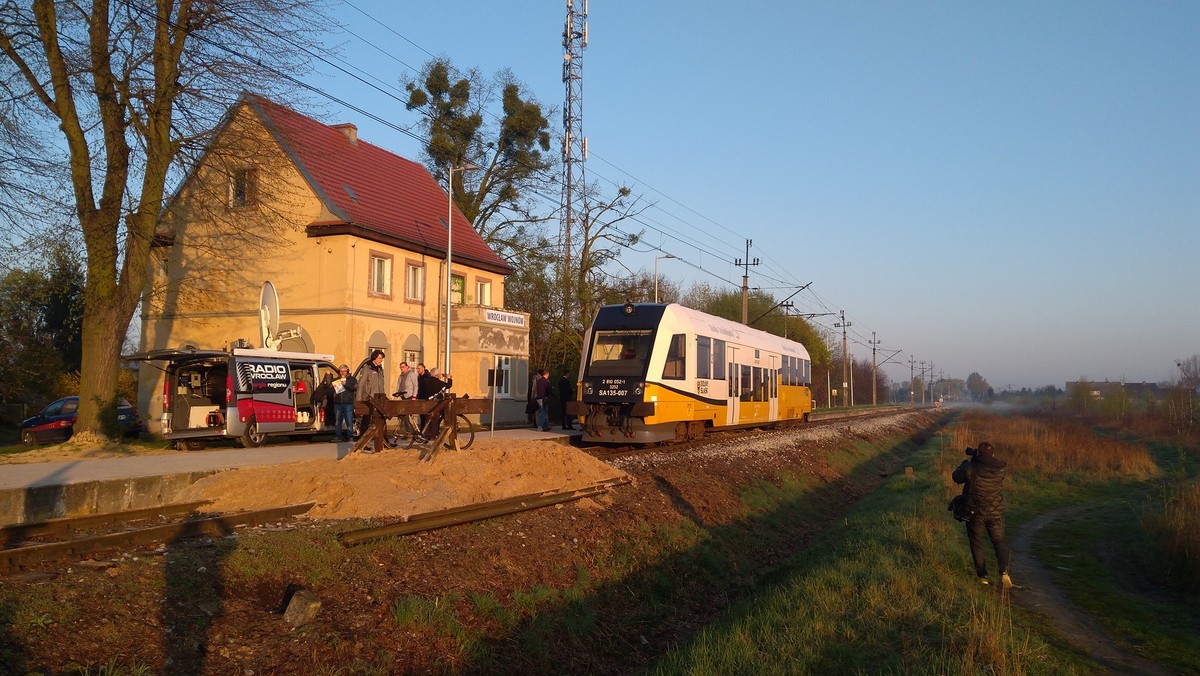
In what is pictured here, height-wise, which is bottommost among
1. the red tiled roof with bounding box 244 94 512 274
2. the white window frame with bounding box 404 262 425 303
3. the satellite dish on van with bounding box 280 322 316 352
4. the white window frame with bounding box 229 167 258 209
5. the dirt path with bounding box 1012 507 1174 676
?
the dirt path with bounding box 1012 507 1174 676

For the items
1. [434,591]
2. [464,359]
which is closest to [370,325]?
[464,359]

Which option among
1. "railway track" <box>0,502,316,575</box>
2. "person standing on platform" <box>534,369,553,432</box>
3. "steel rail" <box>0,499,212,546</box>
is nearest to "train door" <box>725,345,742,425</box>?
"person standing on platform" <box>534,369,553,432</box>

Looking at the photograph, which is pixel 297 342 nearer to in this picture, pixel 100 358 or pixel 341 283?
pixel 341 283

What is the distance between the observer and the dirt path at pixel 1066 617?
750 centimetres

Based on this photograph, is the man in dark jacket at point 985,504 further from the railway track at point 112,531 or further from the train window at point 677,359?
the train window at point 677,359

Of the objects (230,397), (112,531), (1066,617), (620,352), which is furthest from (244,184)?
(1066,617)

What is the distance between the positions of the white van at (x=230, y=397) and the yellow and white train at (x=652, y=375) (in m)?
6.35

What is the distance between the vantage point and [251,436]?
18469 mm

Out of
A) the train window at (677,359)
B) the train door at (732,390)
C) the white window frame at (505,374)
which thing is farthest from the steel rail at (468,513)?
the white window frame at (505,374)

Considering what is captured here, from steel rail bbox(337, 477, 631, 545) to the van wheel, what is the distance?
8399 millimetres

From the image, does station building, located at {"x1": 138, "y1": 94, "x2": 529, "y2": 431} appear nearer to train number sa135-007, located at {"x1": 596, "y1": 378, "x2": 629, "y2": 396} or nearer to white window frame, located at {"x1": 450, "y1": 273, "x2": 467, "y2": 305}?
white window frame, located at {"x1": 450, "y1": 273, "x2": 467, "y2": 305}

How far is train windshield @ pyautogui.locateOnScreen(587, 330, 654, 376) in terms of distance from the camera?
64.1ft

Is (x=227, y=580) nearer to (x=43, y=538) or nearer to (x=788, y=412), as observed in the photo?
(x=43, y=538)

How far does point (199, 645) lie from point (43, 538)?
3.81 meters
